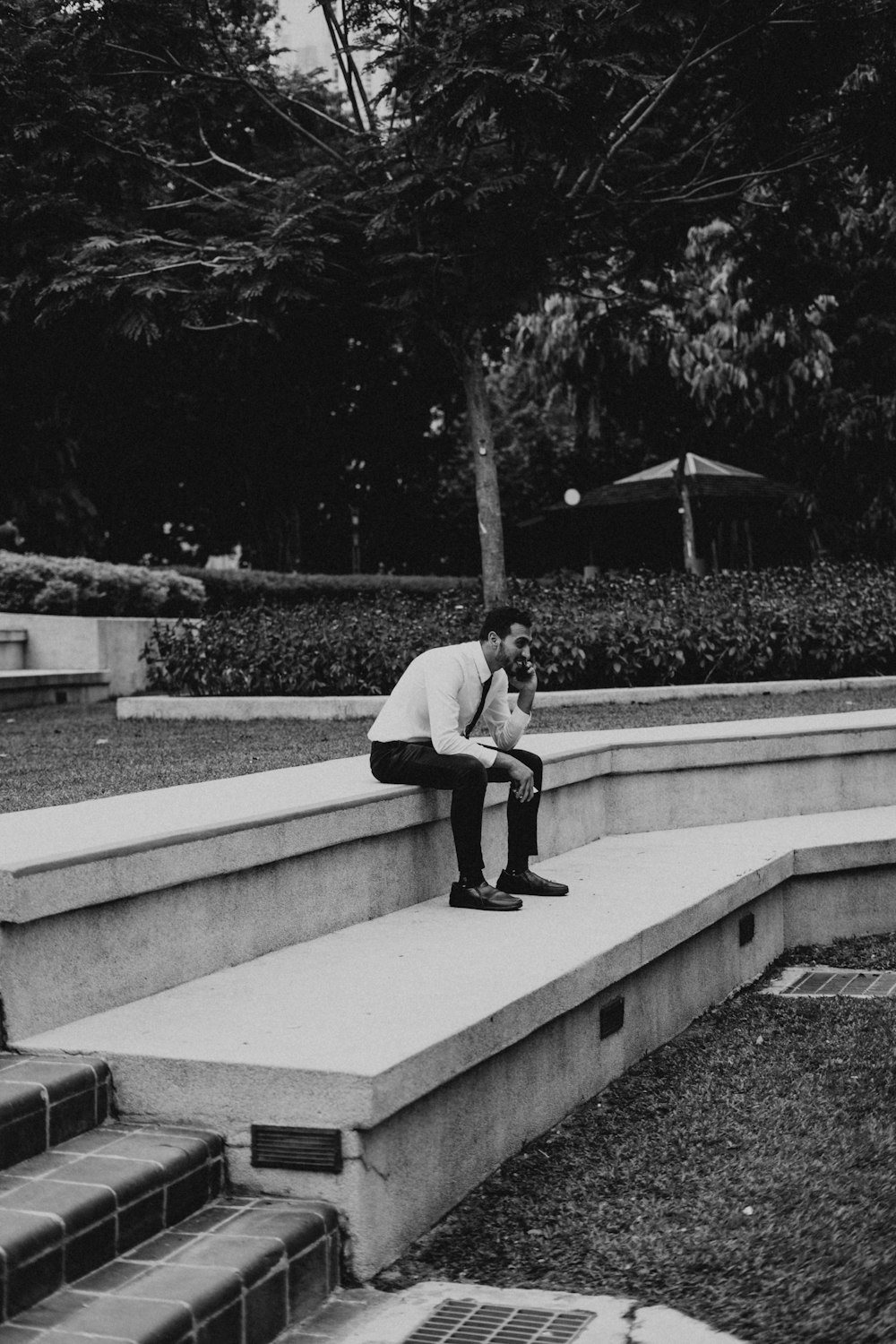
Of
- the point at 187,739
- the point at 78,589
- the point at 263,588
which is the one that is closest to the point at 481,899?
the point at 187,739

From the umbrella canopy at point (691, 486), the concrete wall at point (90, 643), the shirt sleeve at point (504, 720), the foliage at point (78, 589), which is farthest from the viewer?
the umbrella canopy at point (691, 486)

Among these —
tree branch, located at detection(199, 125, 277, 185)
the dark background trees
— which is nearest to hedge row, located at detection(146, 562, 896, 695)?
the dark background trees

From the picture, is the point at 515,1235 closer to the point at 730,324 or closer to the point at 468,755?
the point at 468,755

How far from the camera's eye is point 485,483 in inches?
542

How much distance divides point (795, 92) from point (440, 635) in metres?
5.38

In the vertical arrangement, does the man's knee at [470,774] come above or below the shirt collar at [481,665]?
Answer: below

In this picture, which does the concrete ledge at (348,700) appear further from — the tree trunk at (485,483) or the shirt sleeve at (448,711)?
the shirt sleeve at (448,711)

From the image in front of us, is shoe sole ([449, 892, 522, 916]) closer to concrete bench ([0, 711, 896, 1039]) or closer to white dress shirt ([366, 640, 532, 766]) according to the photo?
concrete bench ([0, 711, 896, 1039])

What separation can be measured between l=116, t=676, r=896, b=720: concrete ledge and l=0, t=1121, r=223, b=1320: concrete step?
780 centimetres

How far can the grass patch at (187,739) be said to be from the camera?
8.22 m

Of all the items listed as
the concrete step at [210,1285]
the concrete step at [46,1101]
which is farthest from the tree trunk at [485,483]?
the concrete step at [210,1285]

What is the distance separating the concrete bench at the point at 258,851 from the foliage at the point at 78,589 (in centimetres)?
827

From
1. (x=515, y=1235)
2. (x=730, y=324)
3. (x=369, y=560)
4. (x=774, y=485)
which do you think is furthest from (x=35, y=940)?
(x=369, y=560)

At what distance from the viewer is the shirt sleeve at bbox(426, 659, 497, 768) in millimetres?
5871
